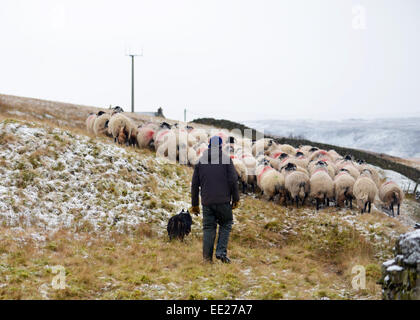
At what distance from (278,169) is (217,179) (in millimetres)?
9683

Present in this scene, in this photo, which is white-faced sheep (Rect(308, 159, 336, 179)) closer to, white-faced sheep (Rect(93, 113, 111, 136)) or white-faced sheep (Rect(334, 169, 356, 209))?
white-faced sheep (Rect(334, 169, 356, 209))

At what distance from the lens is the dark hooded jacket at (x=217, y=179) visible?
25.7ft

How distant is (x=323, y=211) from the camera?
1407 cm

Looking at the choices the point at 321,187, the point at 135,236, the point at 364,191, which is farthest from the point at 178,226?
the point at 364,191

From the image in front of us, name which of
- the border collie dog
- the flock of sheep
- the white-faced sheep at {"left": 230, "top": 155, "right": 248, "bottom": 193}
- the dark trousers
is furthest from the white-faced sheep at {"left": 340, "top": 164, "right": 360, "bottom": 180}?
the dark trousers

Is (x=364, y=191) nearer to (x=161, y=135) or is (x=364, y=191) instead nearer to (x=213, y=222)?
(x=213, y=222)

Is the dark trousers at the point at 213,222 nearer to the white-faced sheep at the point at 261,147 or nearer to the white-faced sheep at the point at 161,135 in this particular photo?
the white-faced sheep at the point at 161,135

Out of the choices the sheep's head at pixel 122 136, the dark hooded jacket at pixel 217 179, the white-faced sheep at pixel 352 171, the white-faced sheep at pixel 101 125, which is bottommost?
the white-faced sheep at pixel 352 171

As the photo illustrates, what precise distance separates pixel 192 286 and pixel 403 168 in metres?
36.5

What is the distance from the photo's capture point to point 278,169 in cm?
1714

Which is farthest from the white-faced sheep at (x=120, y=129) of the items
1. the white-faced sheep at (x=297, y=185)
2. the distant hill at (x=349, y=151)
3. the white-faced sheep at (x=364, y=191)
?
the distant hill at (x=349, y=151)

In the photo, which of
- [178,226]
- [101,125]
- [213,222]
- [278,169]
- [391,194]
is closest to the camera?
[213,222]
